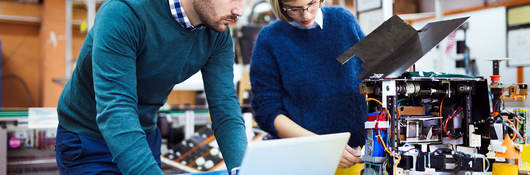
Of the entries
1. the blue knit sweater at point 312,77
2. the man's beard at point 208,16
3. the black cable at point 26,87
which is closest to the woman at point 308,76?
the blue knit sweater at point 312,77

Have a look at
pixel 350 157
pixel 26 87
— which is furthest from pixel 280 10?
pixel 26 87

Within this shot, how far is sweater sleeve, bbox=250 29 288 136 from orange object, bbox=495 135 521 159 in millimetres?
645

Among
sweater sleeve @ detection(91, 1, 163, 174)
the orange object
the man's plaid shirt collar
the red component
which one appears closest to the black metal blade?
the red component

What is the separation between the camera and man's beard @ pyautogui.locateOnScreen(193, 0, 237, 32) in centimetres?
100

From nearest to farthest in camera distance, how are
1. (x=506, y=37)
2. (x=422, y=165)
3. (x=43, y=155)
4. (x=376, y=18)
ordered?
(x=422, y=165) → (x=376, y=18) → (x=43, y=155) → (x=506, y=37)

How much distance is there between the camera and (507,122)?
1.12 m

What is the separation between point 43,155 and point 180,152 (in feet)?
2.77

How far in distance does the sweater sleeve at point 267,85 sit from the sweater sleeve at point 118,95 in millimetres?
560

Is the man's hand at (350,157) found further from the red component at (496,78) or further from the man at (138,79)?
the red component at (496,78)

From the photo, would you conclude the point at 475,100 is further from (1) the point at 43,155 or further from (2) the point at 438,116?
(1) the point at 43,155

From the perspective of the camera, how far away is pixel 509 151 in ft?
3.52

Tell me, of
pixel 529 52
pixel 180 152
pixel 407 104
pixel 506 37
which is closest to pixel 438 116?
pixel 407 104

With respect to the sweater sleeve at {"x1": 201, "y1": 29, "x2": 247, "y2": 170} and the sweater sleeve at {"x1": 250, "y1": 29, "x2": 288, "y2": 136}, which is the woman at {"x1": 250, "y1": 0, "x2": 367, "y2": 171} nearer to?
the sweater sleeve at {"x1": 250, "y1": 29, "x2": 288, "y2": 136}

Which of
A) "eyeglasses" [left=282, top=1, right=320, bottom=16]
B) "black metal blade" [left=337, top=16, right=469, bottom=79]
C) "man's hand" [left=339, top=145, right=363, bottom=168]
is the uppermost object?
"eyeglasses" [left=282, top=1, right=320, bottom=16]
